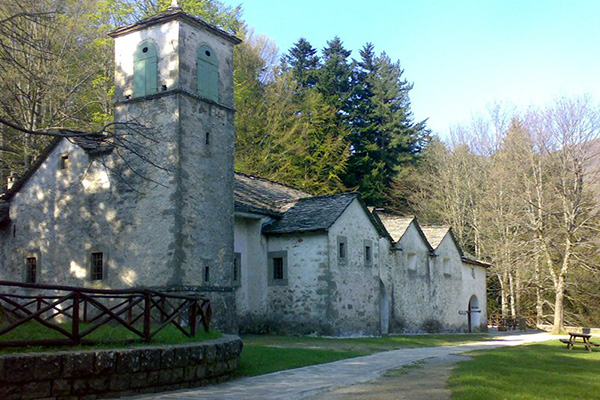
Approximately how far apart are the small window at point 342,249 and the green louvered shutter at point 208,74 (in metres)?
7.43

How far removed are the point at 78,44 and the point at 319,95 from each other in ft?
66.4

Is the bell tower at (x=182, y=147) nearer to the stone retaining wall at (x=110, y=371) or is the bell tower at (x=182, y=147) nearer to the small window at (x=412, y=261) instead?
the stone retaining wall at (x=110, y=371)

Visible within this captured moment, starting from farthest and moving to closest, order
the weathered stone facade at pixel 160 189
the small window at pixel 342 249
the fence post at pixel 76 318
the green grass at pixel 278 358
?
the small window at pixel 342 249 < the weathered stone facade at pixel 160 189 < the green grass at pixel 278 358 < the fence post at pixel 76 318

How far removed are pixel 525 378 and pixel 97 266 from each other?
48.3ft

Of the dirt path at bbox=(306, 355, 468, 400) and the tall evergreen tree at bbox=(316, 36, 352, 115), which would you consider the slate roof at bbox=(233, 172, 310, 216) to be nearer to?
the dirt path at bbox=(306, 355, 468, 400)

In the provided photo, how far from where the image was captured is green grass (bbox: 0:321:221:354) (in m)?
8.79

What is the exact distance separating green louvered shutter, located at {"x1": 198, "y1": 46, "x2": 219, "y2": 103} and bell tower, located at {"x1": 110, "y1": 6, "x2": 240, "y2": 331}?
34 mm

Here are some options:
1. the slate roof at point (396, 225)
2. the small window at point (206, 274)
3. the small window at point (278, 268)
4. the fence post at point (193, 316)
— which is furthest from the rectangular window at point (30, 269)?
the slate roof at point (396, 225)

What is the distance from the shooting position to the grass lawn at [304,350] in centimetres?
1324

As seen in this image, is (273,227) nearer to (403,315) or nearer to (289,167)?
(403,315)

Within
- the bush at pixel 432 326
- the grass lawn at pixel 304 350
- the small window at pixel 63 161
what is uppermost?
the small window at pixel 63 161

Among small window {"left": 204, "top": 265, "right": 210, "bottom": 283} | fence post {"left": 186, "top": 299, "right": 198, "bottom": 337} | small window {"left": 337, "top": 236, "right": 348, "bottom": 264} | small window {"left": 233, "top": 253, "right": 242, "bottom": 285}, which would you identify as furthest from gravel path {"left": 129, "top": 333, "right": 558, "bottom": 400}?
small window {"left": 233, "top": 253, "right": 242, "bottom": 285}

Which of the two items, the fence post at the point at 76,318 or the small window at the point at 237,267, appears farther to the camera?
the small window at the point at 237,267

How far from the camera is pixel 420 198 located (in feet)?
153
